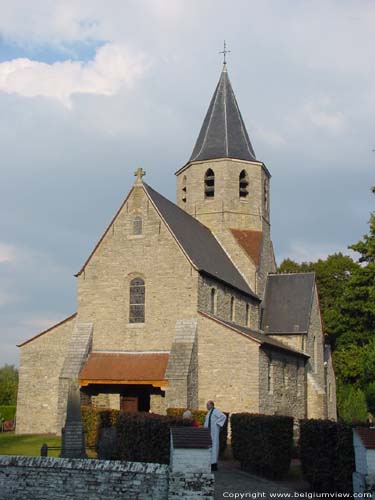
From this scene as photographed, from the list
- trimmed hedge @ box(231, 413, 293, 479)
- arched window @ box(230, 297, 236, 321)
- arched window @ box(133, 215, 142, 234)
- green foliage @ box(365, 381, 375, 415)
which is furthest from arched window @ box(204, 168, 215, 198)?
trimmed hedge @ box(231, 413, 293, 479)

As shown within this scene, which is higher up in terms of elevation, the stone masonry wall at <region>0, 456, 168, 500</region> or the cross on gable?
the cross on gable

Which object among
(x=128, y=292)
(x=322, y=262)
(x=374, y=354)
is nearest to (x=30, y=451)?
(x=128, y=292)

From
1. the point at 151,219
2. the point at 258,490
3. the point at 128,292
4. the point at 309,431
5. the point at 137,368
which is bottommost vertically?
the point at 258,490

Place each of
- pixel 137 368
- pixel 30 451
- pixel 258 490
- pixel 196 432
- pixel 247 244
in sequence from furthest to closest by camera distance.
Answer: pixel 247 244 < pixel 137 368 < pixel 30 451 < pixel 258 490 < pixel 196 432

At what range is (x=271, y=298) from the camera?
34062 mm

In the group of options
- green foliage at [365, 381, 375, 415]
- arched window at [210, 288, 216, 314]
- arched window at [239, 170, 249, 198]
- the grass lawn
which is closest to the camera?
the grass lawn

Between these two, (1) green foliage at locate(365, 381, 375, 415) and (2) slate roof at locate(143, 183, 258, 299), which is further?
(1) green foliage at locate(365, 381, 375, 415)

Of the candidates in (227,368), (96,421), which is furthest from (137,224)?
(96,421)

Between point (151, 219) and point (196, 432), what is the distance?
57.0ft

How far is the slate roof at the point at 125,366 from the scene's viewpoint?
24328 mm

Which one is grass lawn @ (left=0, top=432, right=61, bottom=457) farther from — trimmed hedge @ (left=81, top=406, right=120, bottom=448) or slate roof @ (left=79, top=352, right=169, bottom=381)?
slate roof @ (left=79, top=352, right=169, bottom=381)

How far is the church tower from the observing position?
33.5 m

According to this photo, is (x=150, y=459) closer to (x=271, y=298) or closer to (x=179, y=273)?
(x=179, y=273)

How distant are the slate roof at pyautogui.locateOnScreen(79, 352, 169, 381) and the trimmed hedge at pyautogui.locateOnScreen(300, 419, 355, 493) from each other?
36.1ft
